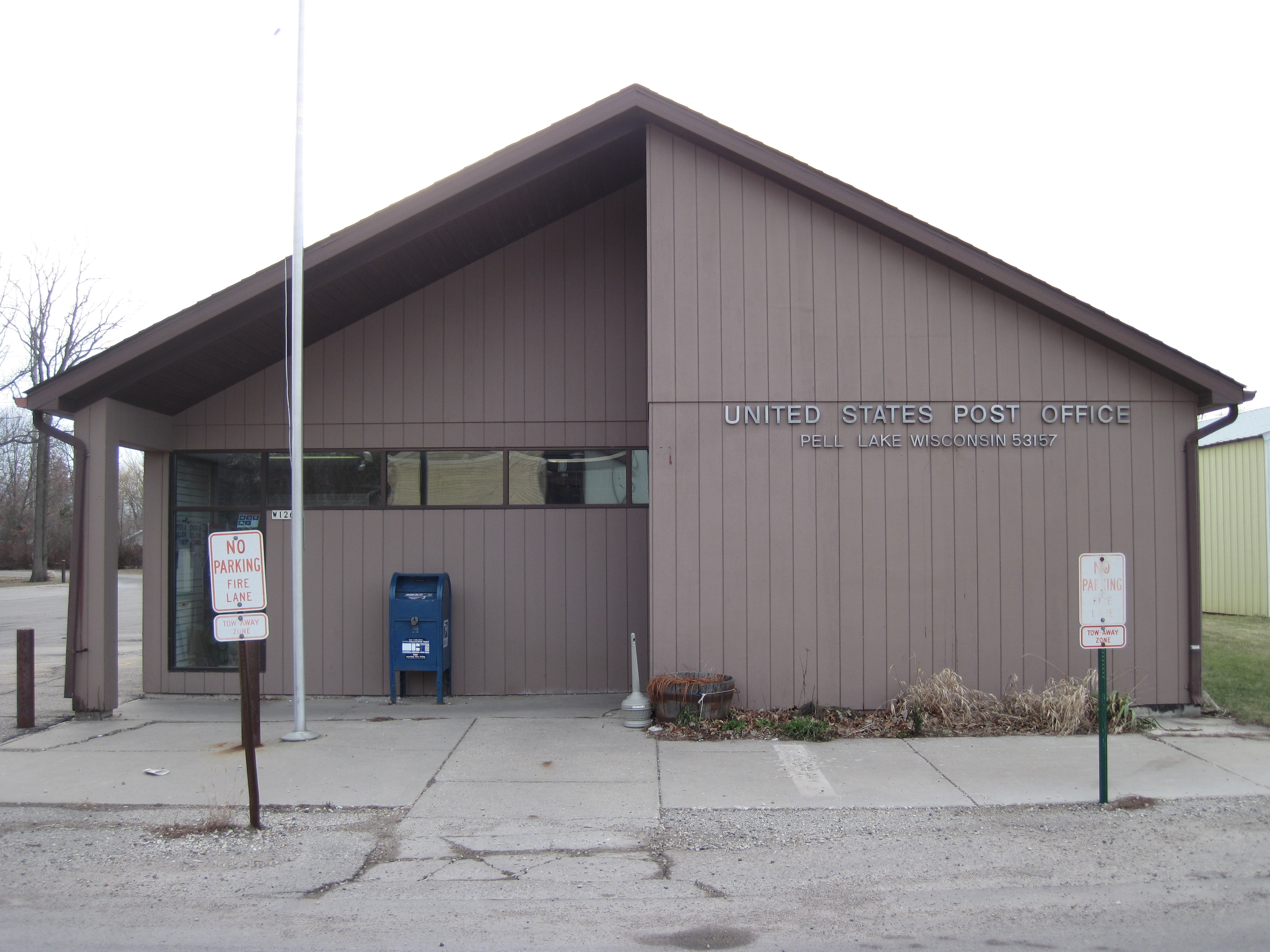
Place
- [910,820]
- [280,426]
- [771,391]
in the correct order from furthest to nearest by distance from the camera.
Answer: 1. [280,426]
2. [771,391]
3. [910,820]

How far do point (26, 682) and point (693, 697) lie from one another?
6.86 m

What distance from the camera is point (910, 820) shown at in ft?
21.8

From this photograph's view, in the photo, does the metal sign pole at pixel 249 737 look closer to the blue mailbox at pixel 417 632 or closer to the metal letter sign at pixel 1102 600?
the blue mailbox at pixel 417 632

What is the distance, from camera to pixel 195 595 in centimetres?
1148

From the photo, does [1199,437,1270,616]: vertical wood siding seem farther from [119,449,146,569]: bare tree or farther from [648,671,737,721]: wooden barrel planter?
[119,449,146,569]: bare tree

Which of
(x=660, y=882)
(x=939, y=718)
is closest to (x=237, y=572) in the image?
(x=660, y=882)

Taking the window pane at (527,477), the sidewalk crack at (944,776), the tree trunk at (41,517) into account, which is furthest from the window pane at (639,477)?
the tree trunk at (41,517)

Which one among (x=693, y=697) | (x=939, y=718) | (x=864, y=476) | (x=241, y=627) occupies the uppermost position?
(x=864, y=476)

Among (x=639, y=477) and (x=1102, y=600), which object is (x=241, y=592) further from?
(x=1102, y=600)

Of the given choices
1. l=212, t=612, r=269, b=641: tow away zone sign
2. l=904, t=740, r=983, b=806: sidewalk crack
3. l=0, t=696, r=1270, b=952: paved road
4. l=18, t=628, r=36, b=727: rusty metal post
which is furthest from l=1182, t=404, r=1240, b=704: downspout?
l=18, t=628, r=36, b=727: rusty metal post

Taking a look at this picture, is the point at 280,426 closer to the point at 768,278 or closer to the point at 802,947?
the point at 768,278

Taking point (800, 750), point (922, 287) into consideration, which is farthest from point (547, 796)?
point (922, 287)

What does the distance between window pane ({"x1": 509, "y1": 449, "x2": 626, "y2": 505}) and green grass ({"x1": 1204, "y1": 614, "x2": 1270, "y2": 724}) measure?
7099 mm

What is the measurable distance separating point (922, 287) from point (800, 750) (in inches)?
193
